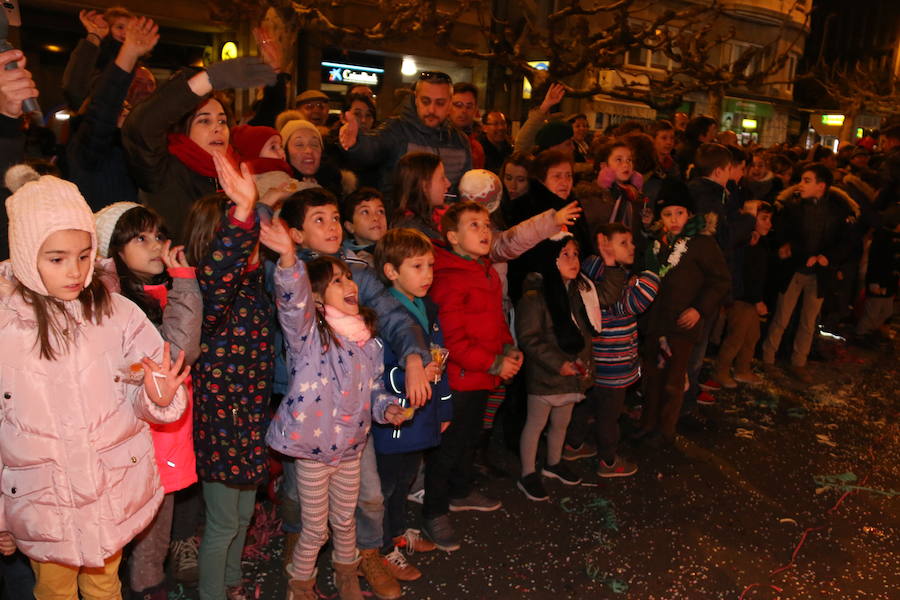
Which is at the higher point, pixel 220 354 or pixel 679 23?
pixel 679 23

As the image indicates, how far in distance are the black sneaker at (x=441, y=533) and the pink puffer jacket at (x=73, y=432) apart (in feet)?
5.90

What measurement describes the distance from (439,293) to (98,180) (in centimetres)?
185

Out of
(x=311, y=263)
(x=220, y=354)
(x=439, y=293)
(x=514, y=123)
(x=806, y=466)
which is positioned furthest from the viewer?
(x=514, y=123)

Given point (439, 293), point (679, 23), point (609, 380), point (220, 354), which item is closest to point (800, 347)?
point (609, 380)

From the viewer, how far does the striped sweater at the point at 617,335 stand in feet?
15.6

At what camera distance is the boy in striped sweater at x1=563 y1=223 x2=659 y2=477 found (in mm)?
4727

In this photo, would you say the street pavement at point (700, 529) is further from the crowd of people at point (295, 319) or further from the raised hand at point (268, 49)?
the raised hand at point (268, 49)

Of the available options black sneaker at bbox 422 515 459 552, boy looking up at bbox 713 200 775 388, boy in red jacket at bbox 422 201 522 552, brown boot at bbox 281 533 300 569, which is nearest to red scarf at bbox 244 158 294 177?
boy in red jacket at bbox 422 201 522 552

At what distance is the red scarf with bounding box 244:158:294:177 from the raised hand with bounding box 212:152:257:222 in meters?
1.41

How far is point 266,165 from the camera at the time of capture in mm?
4055

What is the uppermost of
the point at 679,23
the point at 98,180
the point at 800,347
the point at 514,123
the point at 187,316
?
the point at 679,23

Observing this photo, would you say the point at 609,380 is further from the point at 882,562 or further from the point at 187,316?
the point at 187,316

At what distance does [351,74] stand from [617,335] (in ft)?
50.0

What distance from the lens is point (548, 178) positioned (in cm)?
478
